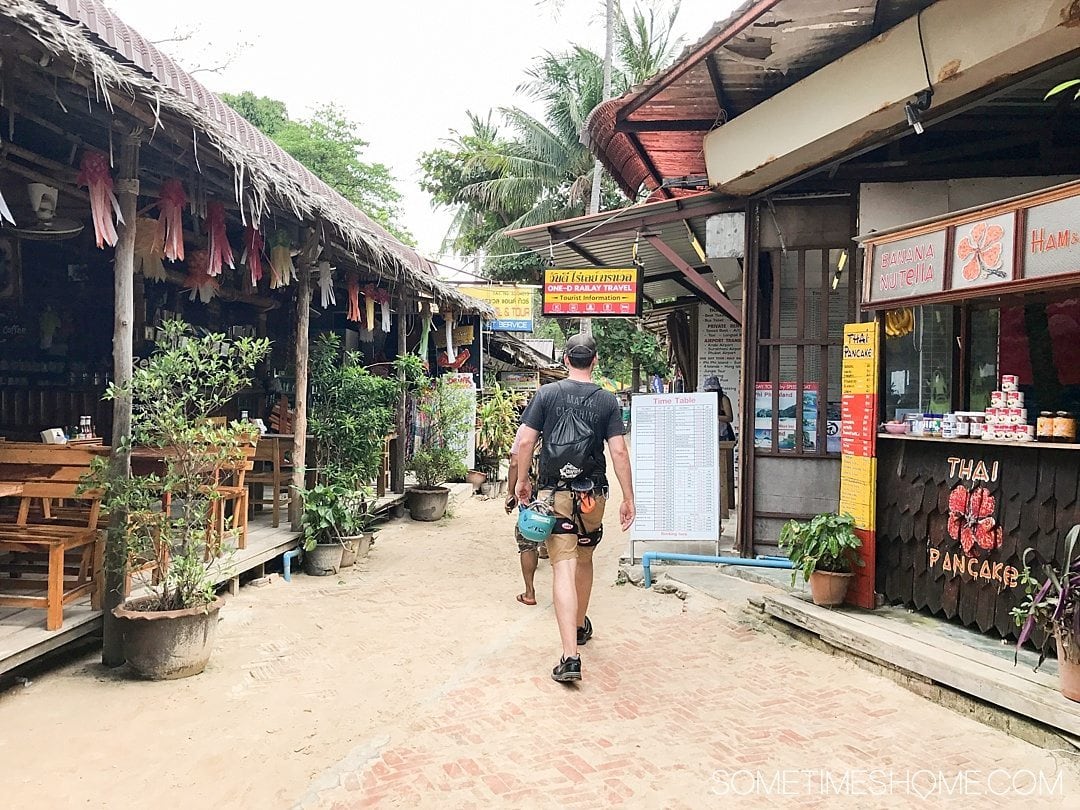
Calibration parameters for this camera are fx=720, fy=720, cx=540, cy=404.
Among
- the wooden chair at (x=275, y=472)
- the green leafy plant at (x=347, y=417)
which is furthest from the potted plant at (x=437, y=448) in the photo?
the wooden chair at (x=275, y=472)

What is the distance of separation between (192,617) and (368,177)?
25.9 m

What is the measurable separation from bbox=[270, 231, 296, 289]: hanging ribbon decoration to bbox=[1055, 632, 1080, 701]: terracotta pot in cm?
627

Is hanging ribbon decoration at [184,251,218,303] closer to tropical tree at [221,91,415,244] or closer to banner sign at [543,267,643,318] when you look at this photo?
banner sign at [543,267,643,318]

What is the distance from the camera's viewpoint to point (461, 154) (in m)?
21.6

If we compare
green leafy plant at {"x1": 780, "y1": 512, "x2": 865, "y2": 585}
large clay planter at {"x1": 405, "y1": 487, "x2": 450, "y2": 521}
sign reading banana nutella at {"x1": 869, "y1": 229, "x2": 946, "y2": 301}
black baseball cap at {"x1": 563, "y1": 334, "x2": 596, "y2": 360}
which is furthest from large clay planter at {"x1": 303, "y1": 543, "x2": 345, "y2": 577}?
sign reading banana nutella at {"x1": 869, "y1": 229, "x2": 946, "y2": 301}

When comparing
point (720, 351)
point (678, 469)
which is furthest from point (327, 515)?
point (720, 351)

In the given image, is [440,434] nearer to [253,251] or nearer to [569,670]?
[253,251]

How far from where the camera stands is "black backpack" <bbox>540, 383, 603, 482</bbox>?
13.4ft

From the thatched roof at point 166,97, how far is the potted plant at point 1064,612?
4.95 meters

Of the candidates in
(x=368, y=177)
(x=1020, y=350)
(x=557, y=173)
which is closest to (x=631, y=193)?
(x=1020, y=350)

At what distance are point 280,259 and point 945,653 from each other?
5.97 meters

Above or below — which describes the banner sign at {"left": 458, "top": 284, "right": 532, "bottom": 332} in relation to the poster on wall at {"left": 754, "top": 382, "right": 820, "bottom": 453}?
above

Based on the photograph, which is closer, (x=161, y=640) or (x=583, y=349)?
(x=161, y=640)

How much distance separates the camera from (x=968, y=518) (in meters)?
4.00
